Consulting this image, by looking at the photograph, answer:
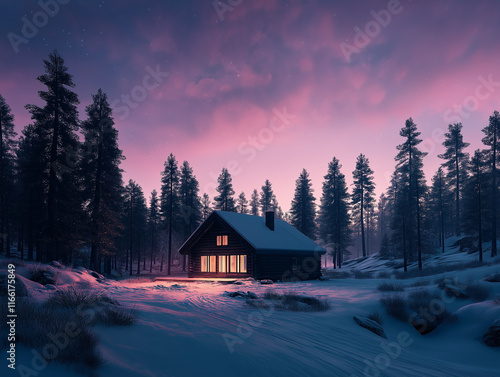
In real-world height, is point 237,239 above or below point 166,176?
below

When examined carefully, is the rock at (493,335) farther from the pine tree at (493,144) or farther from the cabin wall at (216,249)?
the pine tree at (493,144)

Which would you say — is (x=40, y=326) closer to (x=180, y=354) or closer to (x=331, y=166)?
(x=180, y=354)

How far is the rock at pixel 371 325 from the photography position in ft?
30.9

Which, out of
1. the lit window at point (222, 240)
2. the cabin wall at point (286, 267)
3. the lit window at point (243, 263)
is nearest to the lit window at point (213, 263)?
the lit window at point (222, 240)

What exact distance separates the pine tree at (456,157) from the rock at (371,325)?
50.8 meters

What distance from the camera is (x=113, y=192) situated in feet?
93.0

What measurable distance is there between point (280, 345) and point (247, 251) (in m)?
19.6

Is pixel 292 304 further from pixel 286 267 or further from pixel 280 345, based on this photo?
pixel 286 267

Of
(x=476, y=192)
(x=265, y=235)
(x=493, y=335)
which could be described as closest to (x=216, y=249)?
(x=265, y=235)

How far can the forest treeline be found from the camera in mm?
23250

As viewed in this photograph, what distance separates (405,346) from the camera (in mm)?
8945

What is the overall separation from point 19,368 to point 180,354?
2.32m

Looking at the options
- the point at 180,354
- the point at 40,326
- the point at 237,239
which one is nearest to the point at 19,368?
the point at 40,326

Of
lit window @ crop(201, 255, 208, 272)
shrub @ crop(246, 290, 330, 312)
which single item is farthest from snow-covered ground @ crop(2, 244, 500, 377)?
lit window @ crop(201, 255, 208, 272)
